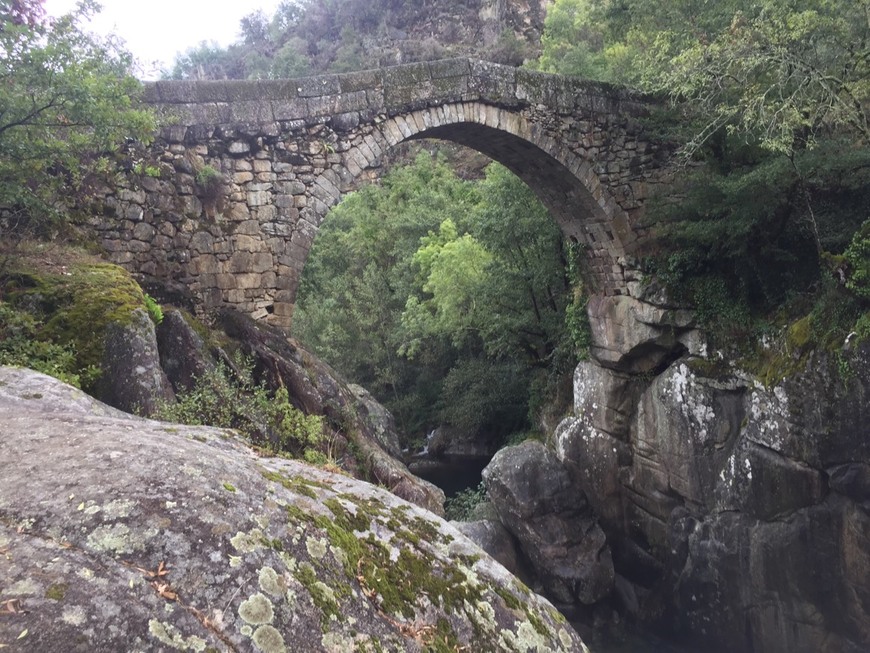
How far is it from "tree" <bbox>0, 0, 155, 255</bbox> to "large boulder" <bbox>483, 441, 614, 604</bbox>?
297 inches

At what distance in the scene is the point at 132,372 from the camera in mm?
3898

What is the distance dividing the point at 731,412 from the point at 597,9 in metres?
7.89

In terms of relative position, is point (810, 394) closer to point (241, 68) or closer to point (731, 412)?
point (731, 412)

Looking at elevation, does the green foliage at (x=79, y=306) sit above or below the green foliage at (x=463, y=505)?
above

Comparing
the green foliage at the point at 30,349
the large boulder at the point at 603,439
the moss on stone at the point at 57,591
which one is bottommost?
the large boulder at the point at 603,439

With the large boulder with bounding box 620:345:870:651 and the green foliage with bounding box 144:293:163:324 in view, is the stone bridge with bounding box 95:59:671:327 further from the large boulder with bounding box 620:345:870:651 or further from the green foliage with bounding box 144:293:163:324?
the large boulder with bounding box 620:345:870:651

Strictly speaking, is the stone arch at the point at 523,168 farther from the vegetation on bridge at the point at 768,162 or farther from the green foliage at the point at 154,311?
the green foliage at the point at 154,311

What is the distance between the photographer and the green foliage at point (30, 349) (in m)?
3.56

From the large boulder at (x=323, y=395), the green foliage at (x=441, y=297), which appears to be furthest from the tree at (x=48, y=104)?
the green foliage at (x=441, y=297)

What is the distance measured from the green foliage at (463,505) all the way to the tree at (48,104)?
8.96 metres

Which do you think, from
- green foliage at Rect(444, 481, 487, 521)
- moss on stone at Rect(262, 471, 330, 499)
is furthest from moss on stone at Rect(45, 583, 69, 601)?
green foliage at Rect(444, 481, 487, 521)

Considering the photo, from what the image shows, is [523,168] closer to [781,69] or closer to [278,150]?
[781,69]

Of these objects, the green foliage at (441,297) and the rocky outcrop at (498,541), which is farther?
the green foliage at (441,297)

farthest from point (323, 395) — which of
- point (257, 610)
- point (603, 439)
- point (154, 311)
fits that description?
point (603, 439)
